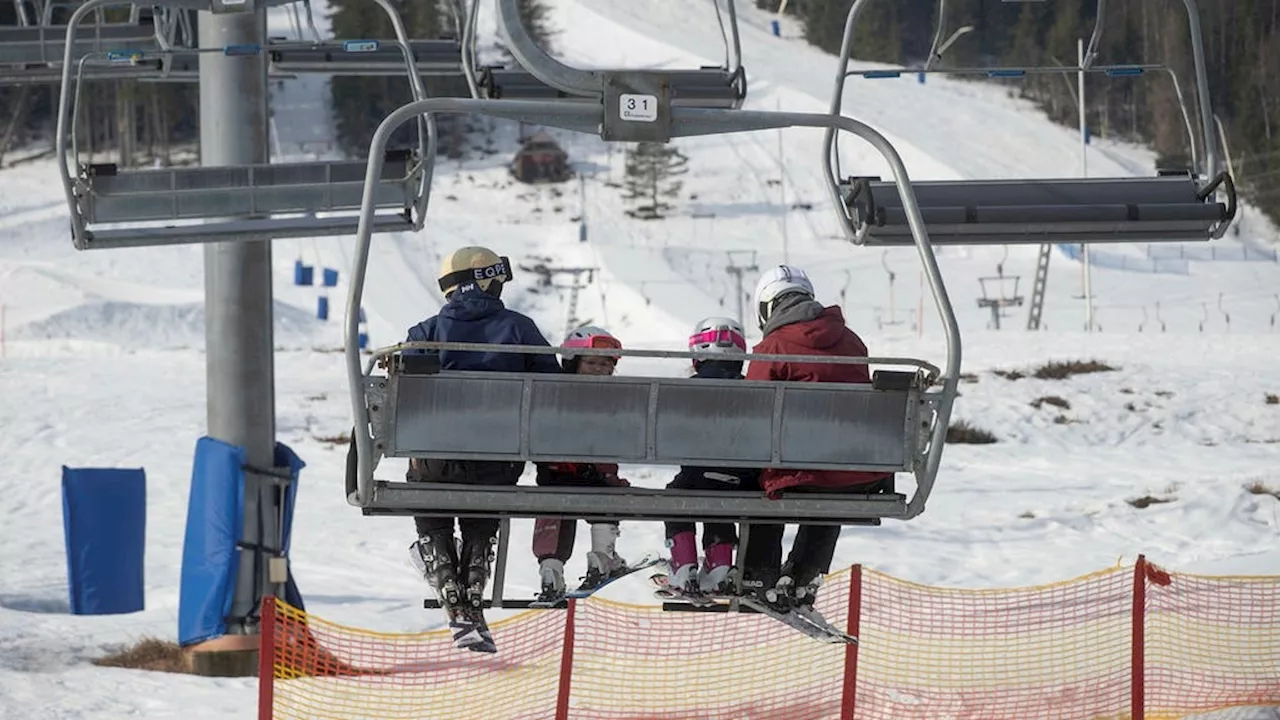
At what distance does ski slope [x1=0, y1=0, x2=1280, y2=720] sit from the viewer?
1547 cm

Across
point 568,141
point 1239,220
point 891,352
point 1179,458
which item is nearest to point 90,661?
point 1179,458

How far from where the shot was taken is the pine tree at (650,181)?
67.6m

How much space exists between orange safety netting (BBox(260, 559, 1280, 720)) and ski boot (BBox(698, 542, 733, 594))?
2.10 metres

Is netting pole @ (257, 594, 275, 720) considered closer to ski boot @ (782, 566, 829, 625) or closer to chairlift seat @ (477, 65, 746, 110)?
ski boot @ (782, 566, 829, 625)

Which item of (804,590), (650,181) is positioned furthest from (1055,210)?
(650,181)

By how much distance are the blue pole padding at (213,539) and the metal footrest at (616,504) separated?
6.13 metres

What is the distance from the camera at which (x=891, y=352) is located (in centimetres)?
2791

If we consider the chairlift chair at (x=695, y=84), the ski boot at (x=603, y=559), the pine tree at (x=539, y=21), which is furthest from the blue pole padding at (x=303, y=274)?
the ski boot at (x=603, y=559)

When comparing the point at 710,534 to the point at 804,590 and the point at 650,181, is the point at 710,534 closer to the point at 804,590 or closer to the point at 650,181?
the point at 804,590

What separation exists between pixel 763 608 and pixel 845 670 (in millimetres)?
2609

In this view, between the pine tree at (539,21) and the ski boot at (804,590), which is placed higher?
the pine tree at (539,21)

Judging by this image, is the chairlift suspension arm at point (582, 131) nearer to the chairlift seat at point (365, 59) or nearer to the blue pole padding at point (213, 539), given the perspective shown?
the chairlift seat at point (365, 59)

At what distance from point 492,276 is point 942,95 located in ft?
240

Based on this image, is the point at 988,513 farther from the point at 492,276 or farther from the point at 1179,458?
the point at 492,276
